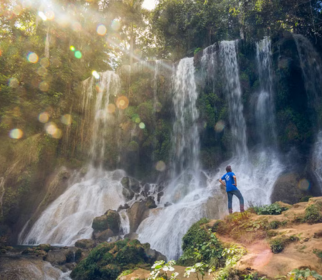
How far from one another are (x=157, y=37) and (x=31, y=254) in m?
25.3

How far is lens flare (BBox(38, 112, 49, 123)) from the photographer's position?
17859mm

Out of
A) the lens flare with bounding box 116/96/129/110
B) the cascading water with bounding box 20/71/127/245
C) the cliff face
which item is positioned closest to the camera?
the cascading water with bounding box 20/71/127/245

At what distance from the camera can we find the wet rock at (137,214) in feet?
40.4

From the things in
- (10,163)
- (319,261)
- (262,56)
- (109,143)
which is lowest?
(319,261)

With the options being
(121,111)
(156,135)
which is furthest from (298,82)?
(121,111)

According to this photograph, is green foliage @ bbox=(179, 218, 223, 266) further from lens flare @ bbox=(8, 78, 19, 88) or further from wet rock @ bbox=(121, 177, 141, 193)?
lens flare @ bbox=(8, 78, 19, 88)

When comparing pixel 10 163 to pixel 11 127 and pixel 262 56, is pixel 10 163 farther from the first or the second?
pixel 262 56

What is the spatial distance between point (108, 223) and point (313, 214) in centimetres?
925

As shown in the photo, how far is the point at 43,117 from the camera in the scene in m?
18.0

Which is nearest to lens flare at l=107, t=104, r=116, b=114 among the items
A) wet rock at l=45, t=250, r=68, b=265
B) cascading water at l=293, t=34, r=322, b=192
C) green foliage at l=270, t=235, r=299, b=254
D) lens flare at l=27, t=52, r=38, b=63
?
lens flare at l=27, t=52, r=38, b=63

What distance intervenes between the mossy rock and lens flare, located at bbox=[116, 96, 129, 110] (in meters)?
12.7

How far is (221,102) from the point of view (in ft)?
58.3

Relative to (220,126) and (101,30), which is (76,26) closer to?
(101,30)

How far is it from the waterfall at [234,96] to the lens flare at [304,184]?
5.11m
